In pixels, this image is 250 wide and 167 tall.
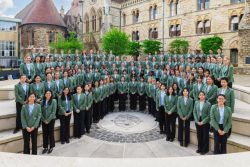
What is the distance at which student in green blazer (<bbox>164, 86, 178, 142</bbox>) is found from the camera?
28.7 ft

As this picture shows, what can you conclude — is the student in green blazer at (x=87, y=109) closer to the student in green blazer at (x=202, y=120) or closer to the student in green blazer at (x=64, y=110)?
the student in green blazer at (x=64, y=110)

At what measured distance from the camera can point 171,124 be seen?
891 centimetres

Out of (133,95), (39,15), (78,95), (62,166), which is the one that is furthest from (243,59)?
(39,15)

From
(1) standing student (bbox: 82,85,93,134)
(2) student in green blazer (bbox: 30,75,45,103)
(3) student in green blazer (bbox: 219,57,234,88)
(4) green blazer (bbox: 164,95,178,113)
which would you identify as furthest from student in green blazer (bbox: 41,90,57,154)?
(3) student in green blazer (bbox: 219,57,234,88)

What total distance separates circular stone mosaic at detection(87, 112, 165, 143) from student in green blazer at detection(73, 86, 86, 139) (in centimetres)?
58

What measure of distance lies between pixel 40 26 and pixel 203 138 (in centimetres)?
4769

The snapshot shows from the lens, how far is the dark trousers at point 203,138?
24.1 ft

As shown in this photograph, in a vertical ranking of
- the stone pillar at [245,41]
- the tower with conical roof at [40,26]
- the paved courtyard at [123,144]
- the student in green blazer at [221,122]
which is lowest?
the paved courtyard at [123,144]

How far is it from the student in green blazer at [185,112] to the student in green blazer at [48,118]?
4.21 meters

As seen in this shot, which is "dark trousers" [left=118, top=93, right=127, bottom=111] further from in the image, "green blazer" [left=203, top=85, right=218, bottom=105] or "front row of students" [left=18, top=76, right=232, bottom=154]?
"green blazer" [left=203, top=85, right=218, bottom=105]

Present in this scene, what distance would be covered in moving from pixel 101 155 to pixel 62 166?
14.8 feet

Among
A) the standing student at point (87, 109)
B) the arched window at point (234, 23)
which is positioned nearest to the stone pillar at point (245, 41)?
the arched window at point (234, 23)

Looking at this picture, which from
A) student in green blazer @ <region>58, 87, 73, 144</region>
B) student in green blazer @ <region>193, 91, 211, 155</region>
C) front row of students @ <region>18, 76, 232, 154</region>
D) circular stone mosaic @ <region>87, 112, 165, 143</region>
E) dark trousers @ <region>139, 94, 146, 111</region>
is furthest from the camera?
dark trousers @ <region>139, 94, 146, 111</region>

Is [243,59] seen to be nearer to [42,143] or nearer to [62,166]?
[42,143]
